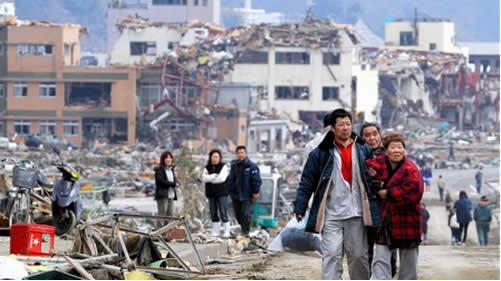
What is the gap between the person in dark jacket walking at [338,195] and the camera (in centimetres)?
865

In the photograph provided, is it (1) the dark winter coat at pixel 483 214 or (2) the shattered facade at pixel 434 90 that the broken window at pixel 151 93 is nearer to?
(2) the shattered facade at pixel 434 90

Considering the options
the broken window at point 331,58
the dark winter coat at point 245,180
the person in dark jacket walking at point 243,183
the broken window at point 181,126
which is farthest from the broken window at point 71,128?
the dark winter coat at point 245,180

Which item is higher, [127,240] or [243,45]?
[243,45]

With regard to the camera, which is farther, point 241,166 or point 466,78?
point 466,78

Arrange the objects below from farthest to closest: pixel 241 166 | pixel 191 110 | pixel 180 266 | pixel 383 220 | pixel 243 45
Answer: pixel 243 45 < pixel 191 110 < pixel 241 166 < pixel 180 266 < pixel 383 220

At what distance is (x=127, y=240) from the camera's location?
1084 cm

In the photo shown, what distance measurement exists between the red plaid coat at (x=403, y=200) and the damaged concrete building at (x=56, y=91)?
6862 cm

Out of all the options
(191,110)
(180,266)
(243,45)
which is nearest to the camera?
(180,266)

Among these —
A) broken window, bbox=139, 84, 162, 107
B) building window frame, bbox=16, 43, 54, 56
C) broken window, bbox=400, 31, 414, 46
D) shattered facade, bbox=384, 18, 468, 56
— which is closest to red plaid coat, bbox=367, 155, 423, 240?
building window frame, bbox=16, 43, 54, 56

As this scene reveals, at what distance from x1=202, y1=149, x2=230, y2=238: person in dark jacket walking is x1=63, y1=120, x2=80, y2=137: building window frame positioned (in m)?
63.5

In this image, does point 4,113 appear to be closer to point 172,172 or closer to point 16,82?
point 16,82

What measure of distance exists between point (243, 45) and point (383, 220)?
261ft

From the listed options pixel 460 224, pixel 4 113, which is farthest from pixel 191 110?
pixel 460 224

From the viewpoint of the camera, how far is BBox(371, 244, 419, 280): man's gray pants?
8.73 m
